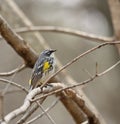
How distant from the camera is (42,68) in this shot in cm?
331

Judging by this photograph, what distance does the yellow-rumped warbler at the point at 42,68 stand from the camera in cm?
308

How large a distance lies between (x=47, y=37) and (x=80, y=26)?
546 mm

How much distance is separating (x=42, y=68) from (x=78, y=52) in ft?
15.4

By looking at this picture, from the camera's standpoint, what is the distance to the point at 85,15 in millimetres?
7809

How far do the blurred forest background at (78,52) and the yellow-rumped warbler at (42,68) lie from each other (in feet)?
10.1

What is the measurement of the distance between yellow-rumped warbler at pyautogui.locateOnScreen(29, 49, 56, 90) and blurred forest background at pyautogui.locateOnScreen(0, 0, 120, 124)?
10.1 ft

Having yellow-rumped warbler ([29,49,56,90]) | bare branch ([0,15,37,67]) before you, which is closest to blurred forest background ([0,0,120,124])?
yellow-rumped warbler ([29,49,56,90])

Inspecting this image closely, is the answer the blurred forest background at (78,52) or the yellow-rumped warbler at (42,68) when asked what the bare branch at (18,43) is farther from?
the blurred forest background at (78,52)

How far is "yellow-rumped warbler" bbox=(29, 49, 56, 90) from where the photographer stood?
3078 millimetres

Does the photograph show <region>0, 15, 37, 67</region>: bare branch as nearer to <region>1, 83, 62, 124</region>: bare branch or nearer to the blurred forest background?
<region>1, 83, 62, 124</region>: bare branch

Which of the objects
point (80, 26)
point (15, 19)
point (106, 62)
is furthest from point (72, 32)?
point (80, 26)

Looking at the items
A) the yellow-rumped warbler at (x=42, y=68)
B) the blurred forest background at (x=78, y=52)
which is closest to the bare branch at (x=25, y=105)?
the yellow-rumped warbler at (x=42, y=68)

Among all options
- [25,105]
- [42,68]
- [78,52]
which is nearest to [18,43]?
[42,68]

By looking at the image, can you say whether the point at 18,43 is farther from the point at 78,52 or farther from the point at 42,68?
the point at 78,52
